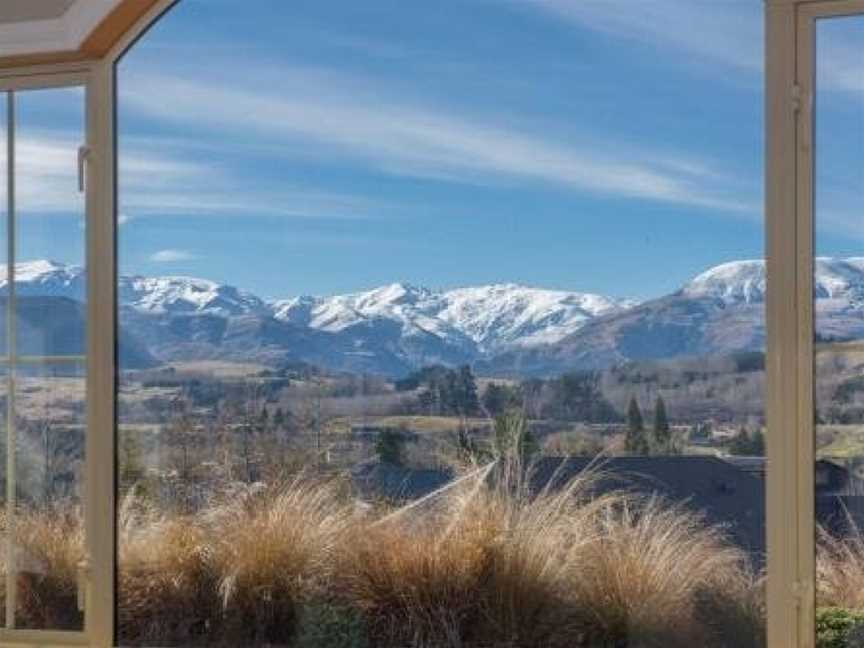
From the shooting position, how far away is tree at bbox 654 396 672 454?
4.51 metres

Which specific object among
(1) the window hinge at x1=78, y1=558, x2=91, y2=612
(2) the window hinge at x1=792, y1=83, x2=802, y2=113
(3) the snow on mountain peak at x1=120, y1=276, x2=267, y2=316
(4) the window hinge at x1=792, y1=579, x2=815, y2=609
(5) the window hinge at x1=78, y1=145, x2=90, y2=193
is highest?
(2) the window hinge at x1=792, y1=83, x2=802, y2=113

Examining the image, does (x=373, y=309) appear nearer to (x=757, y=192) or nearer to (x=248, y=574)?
(x=248, y=574)

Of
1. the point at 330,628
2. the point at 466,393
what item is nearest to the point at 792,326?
the point at 466,393

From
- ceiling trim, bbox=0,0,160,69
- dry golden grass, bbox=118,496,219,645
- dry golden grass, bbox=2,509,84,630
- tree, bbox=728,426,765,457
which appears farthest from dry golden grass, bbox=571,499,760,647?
ceiling trim, bbox=0,0,160,69

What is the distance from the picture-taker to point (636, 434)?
456 cm

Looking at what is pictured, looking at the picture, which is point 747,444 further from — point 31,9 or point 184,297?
point 31,9

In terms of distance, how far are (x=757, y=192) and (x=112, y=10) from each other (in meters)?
2.18

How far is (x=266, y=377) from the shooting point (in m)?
5.11

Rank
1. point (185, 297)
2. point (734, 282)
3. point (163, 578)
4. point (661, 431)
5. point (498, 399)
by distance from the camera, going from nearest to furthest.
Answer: point (734, 282)
point (661, 431)
point (498, 399)
point (163, 578)
point (185, 297)

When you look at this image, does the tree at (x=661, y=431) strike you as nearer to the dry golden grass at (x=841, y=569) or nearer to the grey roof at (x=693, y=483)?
the grey roof at (x=693, y=483)

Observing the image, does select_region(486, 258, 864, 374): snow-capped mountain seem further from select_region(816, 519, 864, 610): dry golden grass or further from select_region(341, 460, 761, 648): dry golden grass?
select_region(816, 519, 864, 610): dry golden grass

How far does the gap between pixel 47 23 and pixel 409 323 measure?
1635 millimetres

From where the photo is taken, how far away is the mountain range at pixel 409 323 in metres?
4.48

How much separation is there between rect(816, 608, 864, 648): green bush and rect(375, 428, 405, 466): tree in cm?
168
